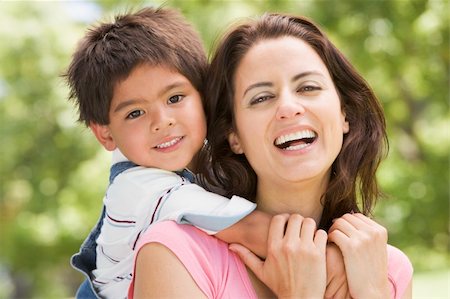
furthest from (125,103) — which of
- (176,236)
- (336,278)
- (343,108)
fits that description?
(336,278)

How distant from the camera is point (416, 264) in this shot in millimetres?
8445

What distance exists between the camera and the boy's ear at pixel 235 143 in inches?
72.2

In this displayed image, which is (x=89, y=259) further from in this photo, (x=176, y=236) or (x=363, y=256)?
(x=363, y=256)

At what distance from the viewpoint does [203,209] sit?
1.62 meters

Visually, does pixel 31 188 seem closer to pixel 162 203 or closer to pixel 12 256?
pixel 12 256

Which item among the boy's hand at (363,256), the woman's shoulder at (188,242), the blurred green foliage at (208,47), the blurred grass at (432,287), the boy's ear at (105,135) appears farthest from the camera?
the blurred green foliage at (208,47)

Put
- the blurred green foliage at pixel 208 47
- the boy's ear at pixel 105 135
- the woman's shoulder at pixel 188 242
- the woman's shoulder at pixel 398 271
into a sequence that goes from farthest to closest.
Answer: the blurred green foliage at pixel 208 47, the boy's ear at pixel 105 135, the woman's shoulder at pixel 398 271, the woman's shoulder at pixel 188 242

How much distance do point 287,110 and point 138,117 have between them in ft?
1.31

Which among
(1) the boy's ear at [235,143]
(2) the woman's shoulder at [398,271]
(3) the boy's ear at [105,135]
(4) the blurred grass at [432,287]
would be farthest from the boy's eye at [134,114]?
(4) the blurred grass at [432,287]

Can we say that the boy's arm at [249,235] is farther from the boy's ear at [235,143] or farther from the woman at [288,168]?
the boy's ear at [235,143]

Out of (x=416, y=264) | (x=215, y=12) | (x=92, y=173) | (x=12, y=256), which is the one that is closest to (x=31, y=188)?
(x=12, y=256)

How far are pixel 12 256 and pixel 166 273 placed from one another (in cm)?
948

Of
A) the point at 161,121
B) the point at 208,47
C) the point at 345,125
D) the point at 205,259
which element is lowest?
the point at 205,259

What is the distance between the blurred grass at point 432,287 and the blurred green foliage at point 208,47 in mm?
947
